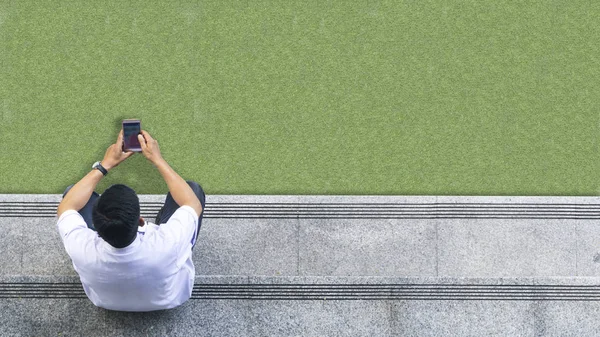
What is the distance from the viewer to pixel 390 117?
213 inches


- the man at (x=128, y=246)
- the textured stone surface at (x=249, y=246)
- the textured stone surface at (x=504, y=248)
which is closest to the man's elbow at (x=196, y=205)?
the man at (x=128, y=246)

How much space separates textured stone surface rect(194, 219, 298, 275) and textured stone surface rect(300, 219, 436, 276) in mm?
95

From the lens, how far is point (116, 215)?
3105mm

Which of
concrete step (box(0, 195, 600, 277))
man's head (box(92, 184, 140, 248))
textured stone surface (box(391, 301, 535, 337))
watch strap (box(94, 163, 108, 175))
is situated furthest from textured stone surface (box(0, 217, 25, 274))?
textured stone surface (box(391, 301, 535, 337))

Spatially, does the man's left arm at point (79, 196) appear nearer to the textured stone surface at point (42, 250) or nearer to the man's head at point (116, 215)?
the man's head at point (116, 215)

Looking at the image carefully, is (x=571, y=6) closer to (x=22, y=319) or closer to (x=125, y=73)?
(x=125, y=73)

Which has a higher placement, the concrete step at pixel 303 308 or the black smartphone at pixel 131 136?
the black smartphone at pixel 131 136

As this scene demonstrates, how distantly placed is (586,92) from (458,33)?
3.31 ft

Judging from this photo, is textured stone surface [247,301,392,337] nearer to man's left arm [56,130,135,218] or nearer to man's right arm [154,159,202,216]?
man's right arm [154,159,202,216]

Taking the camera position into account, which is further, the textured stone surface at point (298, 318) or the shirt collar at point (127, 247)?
the textured stone surface at point (298, 318)

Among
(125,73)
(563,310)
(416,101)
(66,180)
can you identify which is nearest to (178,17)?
(125,73)

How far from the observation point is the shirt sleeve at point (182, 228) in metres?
3.42

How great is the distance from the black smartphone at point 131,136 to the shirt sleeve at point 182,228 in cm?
64

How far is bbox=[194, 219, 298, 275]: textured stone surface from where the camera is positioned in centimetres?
501
